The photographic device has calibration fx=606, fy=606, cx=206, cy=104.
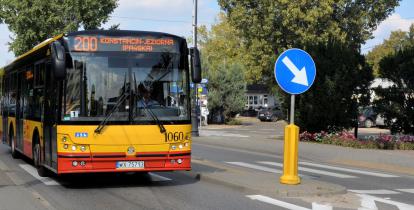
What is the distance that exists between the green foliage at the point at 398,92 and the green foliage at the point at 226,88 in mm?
23098

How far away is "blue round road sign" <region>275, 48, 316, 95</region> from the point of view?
1114cm

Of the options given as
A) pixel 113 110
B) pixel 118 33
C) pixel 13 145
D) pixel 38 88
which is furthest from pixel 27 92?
pixel 113 110

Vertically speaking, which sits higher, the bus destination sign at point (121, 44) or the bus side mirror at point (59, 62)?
the bus destination sign at point (121, 44)

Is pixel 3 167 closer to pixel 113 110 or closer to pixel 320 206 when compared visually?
pixel 113 110

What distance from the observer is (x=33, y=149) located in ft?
44.5

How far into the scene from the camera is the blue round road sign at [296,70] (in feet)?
36.6

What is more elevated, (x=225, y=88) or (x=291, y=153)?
(x=225, y=88)

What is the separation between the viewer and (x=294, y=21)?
48562 millimetres

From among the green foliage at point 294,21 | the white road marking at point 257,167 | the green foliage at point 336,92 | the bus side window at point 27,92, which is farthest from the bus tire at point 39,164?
the green foliage at point 294,21

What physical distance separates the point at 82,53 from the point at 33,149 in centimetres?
384

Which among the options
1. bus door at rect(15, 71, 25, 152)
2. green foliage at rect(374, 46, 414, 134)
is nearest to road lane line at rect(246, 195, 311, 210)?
bus door at rect(15, 71, 25, 152)

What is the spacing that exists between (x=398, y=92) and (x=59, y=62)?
15934 millimetres

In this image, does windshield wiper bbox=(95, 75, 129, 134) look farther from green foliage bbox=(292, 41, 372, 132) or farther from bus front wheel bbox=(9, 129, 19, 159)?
green foliage bbox=(292, 41, 372, 132)

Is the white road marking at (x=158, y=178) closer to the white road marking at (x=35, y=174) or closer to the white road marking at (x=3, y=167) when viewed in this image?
the white road marking at (x=35, y=174)
